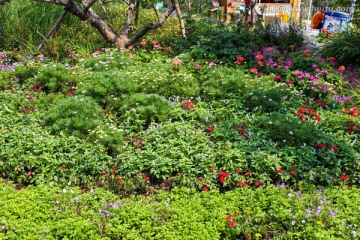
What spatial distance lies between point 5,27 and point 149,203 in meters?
6.10

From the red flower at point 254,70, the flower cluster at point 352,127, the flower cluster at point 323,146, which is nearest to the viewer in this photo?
the flower cluster at point 323,146

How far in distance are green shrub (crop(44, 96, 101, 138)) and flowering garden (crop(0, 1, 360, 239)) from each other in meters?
0.02

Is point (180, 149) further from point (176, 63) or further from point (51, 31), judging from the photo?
point (51, 31)

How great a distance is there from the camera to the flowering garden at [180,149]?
318 centimetres

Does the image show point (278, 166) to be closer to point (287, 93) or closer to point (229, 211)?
point (229, 211)

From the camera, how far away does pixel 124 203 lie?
3.40 meters

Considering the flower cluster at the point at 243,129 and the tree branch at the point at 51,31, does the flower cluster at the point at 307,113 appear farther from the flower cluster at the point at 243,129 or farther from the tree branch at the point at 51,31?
the tree branch at the point at 51,31

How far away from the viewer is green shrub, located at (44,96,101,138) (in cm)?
439

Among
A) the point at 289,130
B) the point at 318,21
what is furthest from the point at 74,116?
the point at 318,21

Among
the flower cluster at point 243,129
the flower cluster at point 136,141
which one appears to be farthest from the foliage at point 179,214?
the flower cluster at point 243,129

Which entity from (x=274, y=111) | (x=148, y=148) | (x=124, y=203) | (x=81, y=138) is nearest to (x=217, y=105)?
(x=274, y=111)

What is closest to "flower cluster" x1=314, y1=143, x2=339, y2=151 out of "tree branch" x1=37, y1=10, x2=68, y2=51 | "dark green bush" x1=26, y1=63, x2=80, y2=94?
"dark green bush" x1=26, y1=63, x2=80, y2=94

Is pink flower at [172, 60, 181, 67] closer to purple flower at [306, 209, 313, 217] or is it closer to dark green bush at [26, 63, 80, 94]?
dark green bush at [26, 63, 80, 94]

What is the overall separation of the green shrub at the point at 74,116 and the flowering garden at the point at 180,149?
0.02 metres
